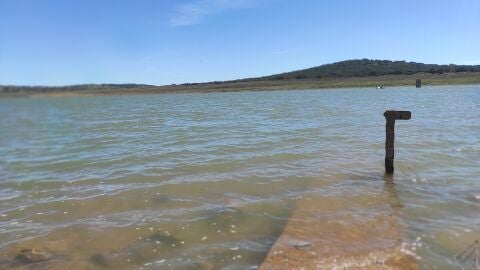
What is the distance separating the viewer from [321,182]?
1257 cm

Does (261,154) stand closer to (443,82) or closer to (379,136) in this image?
(379,136)

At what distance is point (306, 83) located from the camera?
145 m

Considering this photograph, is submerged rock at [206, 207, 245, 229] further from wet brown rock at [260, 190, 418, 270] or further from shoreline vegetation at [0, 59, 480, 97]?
shoreline vegetation at [0, 59, 480, 97]

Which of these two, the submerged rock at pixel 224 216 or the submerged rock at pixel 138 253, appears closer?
the submerged rock at pixel 138 253

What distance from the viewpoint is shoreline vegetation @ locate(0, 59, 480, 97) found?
6.75m

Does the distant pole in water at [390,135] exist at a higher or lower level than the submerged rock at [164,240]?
higher

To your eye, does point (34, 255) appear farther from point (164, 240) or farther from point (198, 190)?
point (198, 190)

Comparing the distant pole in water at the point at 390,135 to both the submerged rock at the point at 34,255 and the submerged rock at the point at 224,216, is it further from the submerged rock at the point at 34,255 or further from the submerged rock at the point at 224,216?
the submerged rock at the point at 34,255

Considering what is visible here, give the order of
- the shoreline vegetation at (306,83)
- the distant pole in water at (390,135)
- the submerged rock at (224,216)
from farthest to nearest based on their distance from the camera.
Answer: the distant pole in water at (390,135) → the submerged rock at (224,216) → the shoreline vegetation at (306,83)

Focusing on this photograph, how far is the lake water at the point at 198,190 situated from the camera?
7.93 meters

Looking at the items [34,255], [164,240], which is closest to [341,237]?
[164,240]

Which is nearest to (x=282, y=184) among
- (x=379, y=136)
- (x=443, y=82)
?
(x=379, y=136)

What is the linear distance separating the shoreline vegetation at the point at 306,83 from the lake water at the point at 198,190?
0.42 m

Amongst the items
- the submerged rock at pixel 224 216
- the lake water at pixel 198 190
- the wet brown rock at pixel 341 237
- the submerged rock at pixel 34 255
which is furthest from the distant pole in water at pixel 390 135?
the submerged rock at pixel 34 255
